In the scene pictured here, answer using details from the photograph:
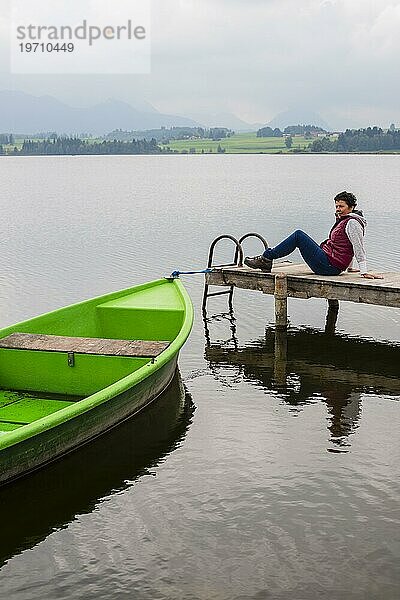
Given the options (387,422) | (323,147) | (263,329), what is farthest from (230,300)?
(323,147)

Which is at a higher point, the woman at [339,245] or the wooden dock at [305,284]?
the woman at [339,245]

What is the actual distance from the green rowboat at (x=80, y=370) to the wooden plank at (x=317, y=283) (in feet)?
7.00

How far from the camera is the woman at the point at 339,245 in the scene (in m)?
15.3

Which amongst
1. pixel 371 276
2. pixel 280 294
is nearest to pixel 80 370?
pixel 280 294

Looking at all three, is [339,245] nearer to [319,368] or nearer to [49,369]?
[319,368]

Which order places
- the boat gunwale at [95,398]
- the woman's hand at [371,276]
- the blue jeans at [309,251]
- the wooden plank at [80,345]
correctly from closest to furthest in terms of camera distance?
the boat gunwale at [95,398]
the wooden plank at [80,345]
the woman's hand at [371,276]
the blue jeans at [309,251]

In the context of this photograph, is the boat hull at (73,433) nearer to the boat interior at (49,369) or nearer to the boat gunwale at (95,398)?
the boat gunwale at (95,398)

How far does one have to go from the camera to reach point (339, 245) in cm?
1565

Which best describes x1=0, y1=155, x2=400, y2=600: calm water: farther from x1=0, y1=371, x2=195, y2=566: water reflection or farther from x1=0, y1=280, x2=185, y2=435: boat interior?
x1=0, y1=280, x2=185, y2=435: boat interior

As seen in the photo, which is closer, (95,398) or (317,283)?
(95,398)

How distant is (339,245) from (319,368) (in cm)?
253

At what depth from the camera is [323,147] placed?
574 ft

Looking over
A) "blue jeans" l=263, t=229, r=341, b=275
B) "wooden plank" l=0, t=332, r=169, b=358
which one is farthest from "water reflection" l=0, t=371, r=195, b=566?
"blue jeans" l=263, t=229, r=341, b=275

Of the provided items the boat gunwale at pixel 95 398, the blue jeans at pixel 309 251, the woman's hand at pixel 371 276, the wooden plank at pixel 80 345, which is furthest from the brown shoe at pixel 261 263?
the wooden plank at pixel 80 345
